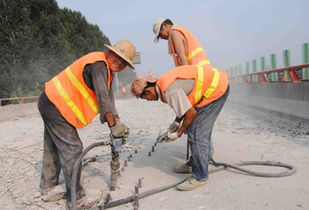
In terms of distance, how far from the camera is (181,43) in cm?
384

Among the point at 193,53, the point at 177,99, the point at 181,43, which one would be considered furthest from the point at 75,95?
the point at 193,53

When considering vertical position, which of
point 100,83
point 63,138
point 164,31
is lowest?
point 63,138

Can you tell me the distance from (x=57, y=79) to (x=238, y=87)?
11546 millimetres

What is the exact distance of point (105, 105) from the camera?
2.96 metres

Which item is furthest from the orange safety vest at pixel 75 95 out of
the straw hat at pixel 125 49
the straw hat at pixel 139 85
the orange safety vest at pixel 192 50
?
the orange safety vest at pixel 192 50

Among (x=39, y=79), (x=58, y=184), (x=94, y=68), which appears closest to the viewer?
(x=94, y=68)

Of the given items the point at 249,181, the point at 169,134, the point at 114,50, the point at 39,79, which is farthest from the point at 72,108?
the point at 39,79

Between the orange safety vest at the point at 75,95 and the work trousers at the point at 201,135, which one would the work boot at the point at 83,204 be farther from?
the work trousers at the point at 201,135

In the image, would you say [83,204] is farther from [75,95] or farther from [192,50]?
[192,50]

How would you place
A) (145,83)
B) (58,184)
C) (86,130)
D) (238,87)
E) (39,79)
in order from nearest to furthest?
(145,83)
(58,184)
(86,130)
(238,87)
(39,79)

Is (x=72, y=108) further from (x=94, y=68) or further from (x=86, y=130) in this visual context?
(x=86, y=130)

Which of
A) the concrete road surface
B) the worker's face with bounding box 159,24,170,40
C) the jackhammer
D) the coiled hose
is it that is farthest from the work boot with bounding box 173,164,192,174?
the worker's face with bounding box 159,24,170,40

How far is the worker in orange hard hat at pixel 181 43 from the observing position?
385 centimetres

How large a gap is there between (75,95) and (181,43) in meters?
1.59
